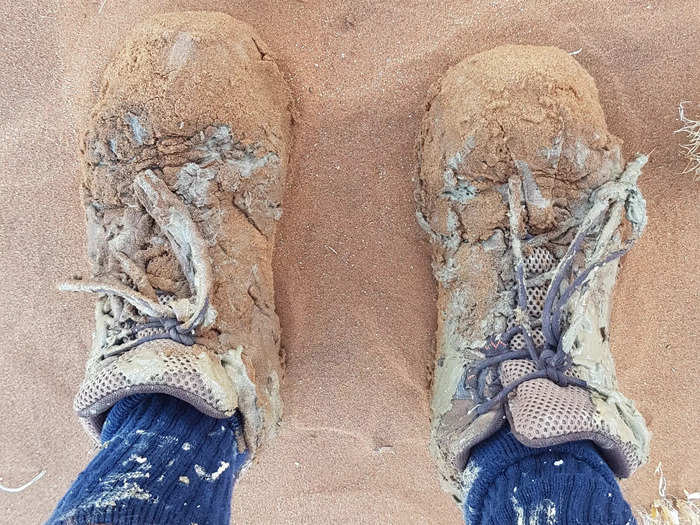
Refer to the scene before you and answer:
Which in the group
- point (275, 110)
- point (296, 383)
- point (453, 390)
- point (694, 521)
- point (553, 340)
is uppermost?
point (275, 110)

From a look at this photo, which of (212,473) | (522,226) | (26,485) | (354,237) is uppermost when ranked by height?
(522,226)

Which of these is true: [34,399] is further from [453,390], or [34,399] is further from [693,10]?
[693,10]

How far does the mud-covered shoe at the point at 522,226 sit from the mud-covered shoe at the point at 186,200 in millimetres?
538

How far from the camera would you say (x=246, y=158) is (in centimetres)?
159

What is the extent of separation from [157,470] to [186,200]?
73 centimetres

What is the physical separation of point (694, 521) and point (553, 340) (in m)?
1.03

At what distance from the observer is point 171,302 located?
1382mm

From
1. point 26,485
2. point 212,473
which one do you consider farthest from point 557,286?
point 26,485

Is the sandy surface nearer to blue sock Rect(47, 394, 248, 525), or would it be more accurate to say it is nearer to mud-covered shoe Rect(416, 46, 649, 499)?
mud-covered shoe Rect(416, 46, 649, 499)

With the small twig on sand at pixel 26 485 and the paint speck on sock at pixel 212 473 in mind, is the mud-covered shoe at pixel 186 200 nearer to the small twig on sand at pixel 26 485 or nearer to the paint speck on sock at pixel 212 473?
the paint speck on sock at pixel 212 473

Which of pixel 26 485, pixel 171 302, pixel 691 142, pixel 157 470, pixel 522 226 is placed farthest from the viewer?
pixel 26 485

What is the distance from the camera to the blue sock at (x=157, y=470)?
3.33ft

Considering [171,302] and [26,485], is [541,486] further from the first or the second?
[26,485]

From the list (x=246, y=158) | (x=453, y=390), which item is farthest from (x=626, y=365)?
(x=246, y=158)
